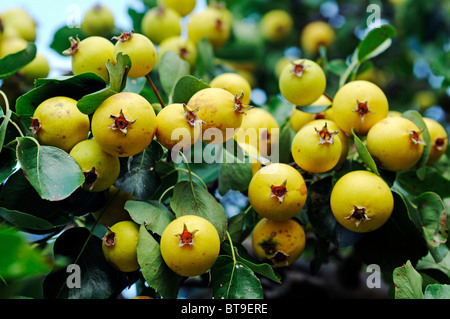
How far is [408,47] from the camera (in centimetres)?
278

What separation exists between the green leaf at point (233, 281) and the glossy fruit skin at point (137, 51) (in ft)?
1.75

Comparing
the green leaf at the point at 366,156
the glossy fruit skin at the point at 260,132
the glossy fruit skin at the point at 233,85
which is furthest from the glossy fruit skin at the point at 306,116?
the green leaf at the point at 366,156

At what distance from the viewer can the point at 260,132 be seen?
4.47 ft

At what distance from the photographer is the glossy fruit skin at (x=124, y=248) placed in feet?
3.33

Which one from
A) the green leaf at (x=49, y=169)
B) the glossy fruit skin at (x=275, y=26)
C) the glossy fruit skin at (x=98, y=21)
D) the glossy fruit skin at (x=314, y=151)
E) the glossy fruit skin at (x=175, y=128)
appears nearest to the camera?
the green leaf at (x=49, y=169)

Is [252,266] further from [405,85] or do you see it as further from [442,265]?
[405,85]

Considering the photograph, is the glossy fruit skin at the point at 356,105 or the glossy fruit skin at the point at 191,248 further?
the glossy fruit skin at the point at 356,105

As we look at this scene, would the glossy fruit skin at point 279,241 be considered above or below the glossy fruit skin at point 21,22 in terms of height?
below

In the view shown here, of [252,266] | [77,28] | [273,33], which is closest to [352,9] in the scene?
[273,33]

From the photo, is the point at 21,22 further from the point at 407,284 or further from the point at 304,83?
the point at 407,284

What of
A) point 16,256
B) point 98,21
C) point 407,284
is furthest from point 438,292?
point 98,21

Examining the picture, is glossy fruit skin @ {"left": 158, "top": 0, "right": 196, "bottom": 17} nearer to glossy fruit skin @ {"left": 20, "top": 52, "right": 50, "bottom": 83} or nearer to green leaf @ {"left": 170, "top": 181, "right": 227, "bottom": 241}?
glossy fruit skin @ {"left": 20, "top": 52, "right": 50, "bottom": 83}

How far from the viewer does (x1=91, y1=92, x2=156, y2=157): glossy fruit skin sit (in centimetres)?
95

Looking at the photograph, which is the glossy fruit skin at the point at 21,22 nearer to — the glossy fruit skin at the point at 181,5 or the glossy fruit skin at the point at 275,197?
the glossy fruit skin at the point at 181,5
